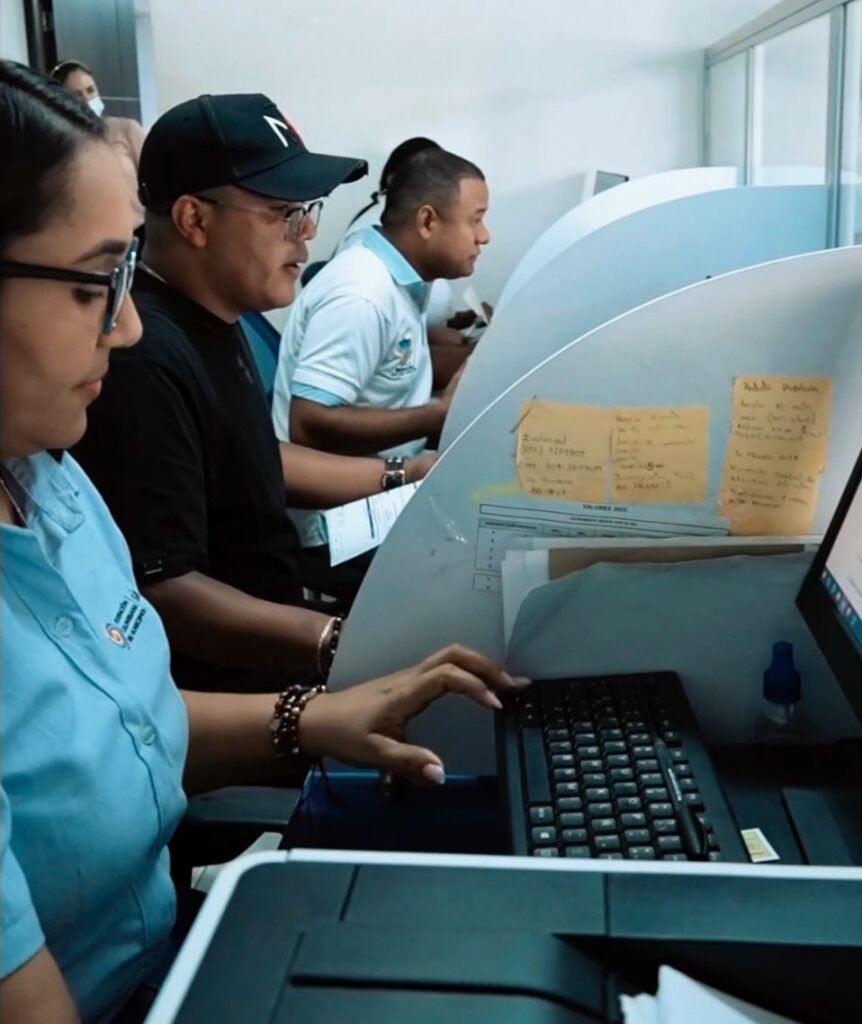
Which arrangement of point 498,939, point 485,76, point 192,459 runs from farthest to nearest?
point 485,76 < point 192,459 < point 498,939

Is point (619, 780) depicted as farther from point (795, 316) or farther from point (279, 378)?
point (279, 378)

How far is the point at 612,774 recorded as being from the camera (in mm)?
803

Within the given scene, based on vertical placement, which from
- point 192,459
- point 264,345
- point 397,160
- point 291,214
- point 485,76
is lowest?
point 192,459

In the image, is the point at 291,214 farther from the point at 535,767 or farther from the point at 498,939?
the point at 498,939

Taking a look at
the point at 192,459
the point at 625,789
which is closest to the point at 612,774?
the point at 625,789

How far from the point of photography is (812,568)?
2.92 feet

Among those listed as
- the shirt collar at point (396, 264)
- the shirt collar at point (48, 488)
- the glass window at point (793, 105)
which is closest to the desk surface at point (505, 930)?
the shirt collar at point (48, 488)

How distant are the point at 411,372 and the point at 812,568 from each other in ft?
5.30

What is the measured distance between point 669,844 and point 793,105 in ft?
8.38

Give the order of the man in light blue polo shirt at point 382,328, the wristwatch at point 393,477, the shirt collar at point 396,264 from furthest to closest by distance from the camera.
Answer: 1. the shirt collar at point 396,264
2. the man in light blue polo shirt at point 382,328
3. the wristwatch at point 393,477

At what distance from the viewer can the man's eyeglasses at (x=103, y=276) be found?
75 cm

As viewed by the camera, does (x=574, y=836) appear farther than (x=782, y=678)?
No

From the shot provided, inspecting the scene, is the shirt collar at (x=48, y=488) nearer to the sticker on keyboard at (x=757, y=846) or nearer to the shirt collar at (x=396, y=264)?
the sticker on keyboard at (x=757, y=846)

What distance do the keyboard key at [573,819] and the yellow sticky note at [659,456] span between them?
296mm
